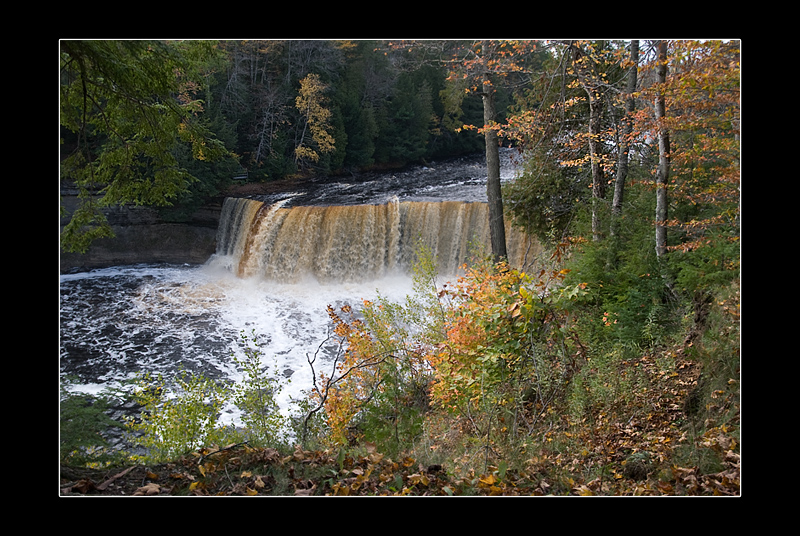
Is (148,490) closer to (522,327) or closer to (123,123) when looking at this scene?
(522,327)

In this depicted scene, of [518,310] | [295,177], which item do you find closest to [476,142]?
[295,177]

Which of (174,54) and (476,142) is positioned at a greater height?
(476,142)

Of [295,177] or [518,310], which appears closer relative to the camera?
[518,310]

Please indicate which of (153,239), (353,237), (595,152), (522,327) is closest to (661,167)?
(595,152)

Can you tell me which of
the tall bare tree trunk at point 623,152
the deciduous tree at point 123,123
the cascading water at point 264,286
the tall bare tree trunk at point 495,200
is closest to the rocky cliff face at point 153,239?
the cascading water at point 264,286
